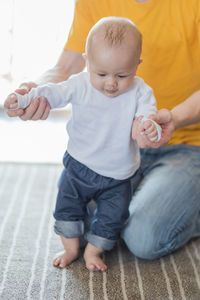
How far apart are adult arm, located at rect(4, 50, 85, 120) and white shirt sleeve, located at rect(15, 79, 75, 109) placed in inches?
0.5

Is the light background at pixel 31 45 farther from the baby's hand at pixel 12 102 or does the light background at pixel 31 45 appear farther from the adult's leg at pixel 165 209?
the baby's hand at pixel 12 102

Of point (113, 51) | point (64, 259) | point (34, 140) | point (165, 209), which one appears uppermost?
point (113, 51)

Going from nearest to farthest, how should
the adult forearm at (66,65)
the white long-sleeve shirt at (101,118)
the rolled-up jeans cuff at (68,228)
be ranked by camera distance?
1. the white long-sleeve shirt at (101,118)
2. the rolled-up jeans cuff at (68,228)
3. the adult forearm at (66,65)

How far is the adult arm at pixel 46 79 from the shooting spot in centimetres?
111

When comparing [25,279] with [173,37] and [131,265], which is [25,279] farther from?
[173,37]

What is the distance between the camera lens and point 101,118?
119 cm

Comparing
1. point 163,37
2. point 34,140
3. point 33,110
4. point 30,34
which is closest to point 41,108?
point 33,110

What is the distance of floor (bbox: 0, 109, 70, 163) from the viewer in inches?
92.7

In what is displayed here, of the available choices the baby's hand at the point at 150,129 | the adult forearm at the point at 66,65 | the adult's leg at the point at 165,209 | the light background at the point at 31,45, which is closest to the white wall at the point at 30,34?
the light background at the point at 31,45

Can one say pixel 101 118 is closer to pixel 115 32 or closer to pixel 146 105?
pixel 146 105

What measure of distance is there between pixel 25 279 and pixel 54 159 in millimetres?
1138

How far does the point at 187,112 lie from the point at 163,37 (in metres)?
0.26

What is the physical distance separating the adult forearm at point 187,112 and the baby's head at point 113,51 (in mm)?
218

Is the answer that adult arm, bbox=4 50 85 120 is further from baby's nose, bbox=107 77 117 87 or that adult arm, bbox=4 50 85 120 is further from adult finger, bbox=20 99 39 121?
baby's nose, bbox=107 77 117 87
